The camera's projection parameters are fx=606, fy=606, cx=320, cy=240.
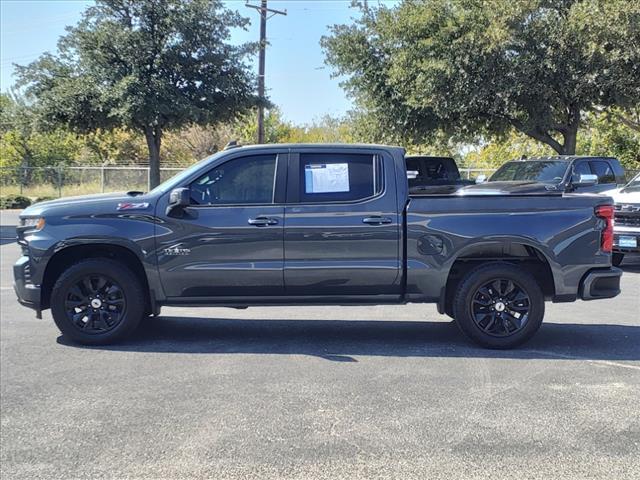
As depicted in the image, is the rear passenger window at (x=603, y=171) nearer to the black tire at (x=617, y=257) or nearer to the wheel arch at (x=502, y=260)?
the black tire at (x=617, y=257)

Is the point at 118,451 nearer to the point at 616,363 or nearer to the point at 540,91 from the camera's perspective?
the point at 616,363

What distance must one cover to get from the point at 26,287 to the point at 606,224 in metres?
5.46

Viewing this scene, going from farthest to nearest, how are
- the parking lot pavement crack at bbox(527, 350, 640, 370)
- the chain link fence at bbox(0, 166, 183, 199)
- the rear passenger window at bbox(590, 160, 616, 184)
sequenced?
1. the chain link fence at bbox(0, 166, 183, 199)
2. the rear passenger window at bbox(590, 160, 616, 184)
3. the parking lot pavement crack at bbox(527, 350, 640, 370)

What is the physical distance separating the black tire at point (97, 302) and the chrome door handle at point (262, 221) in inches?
49.1

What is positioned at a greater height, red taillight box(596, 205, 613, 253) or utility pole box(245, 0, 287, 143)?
utility pole box(245, 0, 287, 143)

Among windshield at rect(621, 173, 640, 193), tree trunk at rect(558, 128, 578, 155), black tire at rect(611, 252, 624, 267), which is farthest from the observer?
tree trunk at rect(558, 128, 578, 155)

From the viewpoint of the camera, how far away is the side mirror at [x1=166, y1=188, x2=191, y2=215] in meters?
5.51

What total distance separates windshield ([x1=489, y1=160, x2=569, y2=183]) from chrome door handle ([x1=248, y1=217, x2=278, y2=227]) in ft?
26.8

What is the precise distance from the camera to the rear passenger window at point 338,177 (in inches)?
225

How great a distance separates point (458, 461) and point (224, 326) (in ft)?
12.3

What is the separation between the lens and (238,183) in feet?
18.9

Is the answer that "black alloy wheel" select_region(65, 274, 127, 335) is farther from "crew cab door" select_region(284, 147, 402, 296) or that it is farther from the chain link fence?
the chain link fence

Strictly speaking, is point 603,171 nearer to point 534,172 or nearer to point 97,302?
point 534,172

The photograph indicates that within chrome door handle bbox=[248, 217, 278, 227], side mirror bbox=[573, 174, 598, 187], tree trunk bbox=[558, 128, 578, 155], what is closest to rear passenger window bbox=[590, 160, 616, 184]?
side mirror bbox=[573, 174, 598, 187]
